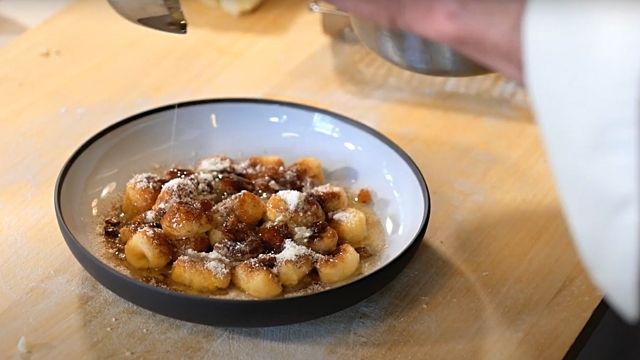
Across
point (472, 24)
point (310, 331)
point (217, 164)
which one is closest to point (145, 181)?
point (217, 164)

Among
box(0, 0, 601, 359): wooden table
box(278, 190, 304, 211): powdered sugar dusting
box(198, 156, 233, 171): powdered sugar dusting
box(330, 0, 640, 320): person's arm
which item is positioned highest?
box(330, 0, 640, 320): person's arm

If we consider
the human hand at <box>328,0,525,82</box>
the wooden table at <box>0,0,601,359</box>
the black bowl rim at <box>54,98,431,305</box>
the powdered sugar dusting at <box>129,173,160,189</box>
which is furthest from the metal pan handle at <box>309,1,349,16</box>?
the human hand at <box>328,0,525,82</box>

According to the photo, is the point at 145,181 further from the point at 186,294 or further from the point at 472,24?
the point at 472,24

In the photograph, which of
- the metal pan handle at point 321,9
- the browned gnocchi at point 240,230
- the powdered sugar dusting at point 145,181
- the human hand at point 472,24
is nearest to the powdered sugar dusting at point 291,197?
the browned gnocchi at point 240,230

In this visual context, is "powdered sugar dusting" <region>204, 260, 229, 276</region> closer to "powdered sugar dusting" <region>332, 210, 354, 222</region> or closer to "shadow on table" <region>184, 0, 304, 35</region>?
"powdered sugar dusting" <region>332, 210, 354, 222</region>

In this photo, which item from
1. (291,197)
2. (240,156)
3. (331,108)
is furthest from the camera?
(331,108)

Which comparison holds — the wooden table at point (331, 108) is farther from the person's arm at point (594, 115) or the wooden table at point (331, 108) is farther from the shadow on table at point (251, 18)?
the person's arm at point (594, 115)
